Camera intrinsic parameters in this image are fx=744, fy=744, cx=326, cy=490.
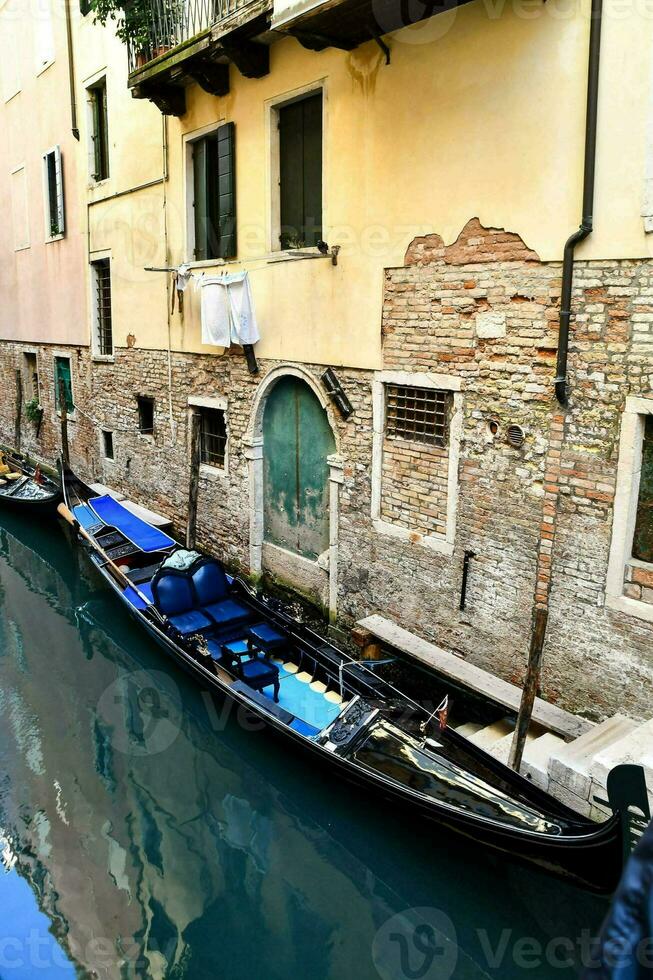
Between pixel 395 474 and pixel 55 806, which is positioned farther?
pixel 395 474

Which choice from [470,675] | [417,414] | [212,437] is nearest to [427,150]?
[417,414]

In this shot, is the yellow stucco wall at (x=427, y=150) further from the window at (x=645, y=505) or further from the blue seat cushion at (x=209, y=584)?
the blue seat cushion at (x=209, y=584)

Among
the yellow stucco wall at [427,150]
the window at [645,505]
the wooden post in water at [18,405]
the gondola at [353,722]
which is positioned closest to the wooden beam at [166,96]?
the yellow stucco wall at [427,150]

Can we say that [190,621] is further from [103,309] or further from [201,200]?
[103,309]

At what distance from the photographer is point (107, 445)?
1204cm

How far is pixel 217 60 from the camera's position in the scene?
7.62 metres

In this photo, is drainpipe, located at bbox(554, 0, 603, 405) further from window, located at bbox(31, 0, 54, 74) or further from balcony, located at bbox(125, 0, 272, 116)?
window, located at bbox(31, 0, 54, 74)

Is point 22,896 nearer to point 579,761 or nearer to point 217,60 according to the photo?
point 579,761

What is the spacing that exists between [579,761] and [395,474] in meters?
2.84

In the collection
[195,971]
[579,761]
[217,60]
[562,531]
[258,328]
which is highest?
[217,60]

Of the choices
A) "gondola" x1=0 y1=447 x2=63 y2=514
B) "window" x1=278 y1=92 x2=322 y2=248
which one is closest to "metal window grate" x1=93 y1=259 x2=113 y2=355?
"gondola" x1=0 y1=447 x2=63 y2=514

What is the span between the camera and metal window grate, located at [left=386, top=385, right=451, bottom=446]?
19.8 feet

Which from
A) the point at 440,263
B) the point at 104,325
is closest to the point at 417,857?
the point at 440,263

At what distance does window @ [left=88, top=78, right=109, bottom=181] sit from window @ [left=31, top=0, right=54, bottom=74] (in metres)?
1.60
